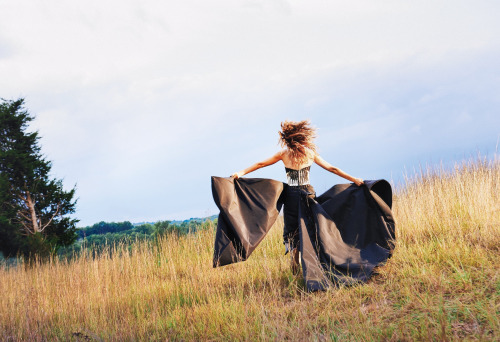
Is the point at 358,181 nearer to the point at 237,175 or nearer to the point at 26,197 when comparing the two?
A: the point at 237,175

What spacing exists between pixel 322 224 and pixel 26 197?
19211 millimetres

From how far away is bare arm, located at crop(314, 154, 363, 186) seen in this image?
6.02 meters

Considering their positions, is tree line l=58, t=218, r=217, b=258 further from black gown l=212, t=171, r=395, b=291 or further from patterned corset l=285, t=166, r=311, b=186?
patterned corset l=285, t=166, r=311, b=186

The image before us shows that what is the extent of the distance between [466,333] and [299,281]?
2.58 meters

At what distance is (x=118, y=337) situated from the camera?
209 inches

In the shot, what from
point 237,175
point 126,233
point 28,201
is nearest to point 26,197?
point 28,201

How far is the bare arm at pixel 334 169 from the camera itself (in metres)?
6.02

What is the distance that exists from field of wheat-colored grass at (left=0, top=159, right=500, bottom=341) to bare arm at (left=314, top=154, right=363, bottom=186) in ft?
4.70

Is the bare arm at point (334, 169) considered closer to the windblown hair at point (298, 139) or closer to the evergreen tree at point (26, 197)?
the windblown hair at point (298, 139)

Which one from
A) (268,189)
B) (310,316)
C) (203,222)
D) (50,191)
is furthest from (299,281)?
(50,191)

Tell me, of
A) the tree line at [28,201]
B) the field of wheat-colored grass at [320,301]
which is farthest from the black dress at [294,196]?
the tree line at [28,201]

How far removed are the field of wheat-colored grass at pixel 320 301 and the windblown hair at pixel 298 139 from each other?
1858mm

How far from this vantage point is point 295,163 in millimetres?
5977

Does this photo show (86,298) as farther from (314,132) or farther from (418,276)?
(418,276)
